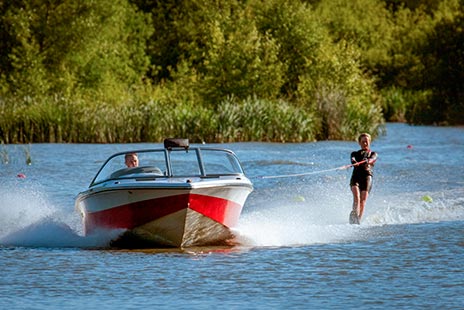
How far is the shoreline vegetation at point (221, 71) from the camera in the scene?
43.3 m

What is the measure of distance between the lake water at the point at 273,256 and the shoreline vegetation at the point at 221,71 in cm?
1422

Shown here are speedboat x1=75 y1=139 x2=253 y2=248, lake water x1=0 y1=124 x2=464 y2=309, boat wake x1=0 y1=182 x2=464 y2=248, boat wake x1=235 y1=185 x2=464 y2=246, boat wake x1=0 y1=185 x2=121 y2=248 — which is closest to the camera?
lake water x1=0 y1=124 x2=464 y2=309

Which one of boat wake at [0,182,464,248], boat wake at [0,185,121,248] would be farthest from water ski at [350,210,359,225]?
boat wake at [0,185,121,248]

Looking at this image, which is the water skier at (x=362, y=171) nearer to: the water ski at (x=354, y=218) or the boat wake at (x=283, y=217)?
the water ski at (x=354, y=218)

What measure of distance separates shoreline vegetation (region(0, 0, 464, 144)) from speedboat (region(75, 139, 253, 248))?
26.0 meters

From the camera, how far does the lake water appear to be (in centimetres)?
1230

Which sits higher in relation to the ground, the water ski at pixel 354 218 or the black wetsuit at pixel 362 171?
the black wetsuit at pixel 362 171

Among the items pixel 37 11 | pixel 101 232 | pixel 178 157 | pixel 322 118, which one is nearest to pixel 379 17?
pixel 37 11

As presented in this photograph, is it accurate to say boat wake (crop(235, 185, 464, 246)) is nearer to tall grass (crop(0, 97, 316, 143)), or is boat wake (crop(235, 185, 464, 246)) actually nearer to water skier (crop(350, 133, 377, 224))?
water skier (crop(350, 133, 377, 224))

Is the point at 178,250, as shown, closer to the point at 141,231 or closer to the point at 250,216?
the point at 141,231

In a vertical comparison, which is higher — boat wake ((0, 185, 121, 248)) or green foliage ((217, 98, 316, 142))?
green foliage ((217, 98, 316, 142))

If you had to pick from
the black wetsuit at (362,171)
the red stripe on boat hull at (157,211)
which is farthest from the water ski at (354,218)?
the red stripe on boat hull at (157,211)

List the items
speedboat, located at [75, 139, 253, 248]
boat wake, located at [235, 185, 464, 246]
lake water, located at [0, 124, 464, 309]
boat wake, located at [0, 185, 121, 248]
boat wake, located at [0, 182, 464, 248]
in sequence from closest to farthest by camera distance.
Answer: lake water, located at [0, 124, 464, 309]
speedboat, located at [75, 139, 253, 248]
boat wake, located at [0, 185, 121, 248]
boat wake, located at [0, 182, 464, 248]
boat wake, located at [235, 185, 464, 246]

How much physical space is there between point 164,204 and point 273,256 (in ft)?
5.30
